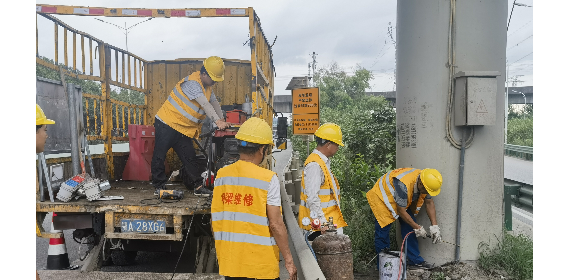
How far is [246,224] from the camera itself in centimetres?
270

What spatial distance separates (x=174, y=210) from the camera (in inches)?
141

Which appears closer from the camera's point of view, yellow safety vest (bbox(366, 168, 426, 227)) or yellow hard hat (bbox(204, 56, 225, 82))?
yellow safety vest (bbox(366, 168, 426, 227))

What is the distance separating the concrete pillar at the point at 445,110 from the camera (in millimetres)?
4516

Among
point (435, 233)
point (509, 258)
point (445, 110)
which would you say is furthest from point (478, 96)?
point (509, 258)

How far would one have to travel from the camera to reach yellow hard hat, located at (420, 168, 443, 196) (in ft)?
14.0

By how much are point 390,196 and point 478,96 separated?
1.45 metres

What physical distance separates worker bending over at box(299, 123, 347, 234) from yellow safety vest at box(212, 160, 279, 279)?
55.7 inches

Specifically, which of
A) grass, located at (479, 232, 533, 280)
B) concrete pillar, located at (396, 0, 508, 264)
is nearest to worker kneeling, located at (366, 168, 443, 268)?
concrete pillar, located at (396, 0, 508, 264)

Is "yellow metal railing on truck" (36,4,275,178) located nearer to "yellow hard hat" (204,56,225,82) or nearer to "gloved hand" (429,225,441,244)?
"yellow hard hat" (204,56,225,82)

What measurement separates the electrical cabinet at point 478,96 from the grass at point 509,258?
57.1 inches

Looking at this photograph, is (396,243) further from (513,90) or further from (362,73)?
(513,90)

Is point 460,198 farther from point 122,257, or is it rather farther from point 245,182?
point 122,257

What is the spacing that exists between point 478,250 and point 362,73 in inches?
1453

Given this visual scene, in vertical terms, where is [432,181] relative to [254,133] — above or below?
below
